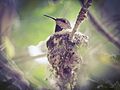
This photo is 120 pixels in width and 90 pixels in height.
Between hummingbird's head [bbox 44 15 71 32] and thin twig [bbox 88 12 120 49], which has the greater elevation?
hummingbird's head [bbox 44 15 71 32]

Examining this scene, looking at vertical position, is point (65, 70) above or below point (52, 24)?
below

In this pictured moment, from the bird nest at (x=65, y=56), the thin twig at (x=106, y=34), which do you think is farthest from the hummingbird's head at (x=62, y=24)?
the thin twig at (x=106, y=34)

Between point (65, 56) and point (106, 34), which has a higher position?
point (106, 34)

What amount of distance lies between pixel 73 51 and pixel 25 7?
0.45 m

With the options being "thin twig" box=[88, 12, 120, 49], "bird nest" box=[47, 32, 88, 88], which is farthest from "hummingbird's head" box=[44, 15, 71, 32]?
"thin twig" box=[88, 12, 120, 49]

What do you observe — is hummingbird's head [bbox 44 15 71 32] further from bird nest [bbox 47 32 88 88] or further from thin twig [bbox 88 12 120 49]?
thin twig [bbox 88 12 120 49]

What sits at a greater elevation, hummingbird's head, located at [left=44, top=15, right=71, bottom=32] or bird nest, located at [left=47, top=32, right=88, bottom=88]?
hummingbird's head, located at [left=44, top=15, right=71, bottom=32]

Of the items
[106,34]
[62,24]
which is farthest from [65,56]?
[106,34]

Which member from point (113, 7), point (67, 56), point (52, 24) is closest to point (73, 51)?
point (67, 56)

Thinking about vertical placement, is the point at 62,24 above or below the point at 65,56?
above

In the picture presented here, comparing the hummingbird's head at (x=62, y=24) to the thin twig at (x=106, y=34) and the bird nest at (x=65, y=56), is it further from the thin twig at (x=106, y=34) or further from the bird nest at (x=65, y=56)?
the thin twig at (x=106, y=34)

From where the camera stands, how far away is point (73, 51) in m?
2.62

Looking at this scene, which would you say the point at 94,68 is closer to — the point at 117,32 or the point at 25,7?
the point at 117,32

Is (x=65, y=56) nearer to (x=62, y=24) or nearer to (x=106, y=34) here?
(x=62, y=24)
